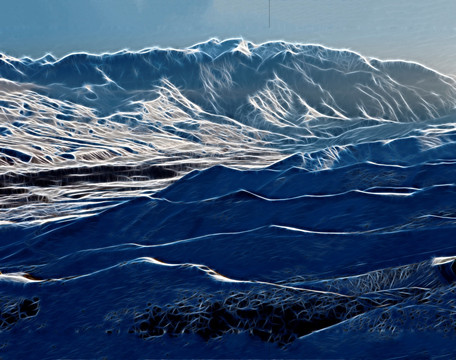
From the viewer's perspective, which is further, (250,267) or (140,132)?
(140,132)

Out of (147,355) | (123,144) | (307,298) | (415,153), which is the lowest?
(147,355)

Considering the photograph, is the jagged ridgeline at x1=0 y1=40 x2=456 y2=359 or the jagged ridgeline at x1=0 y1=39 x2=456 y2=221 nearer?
the jagged ridgeline at x1=0 y1=40 x2=456 y2=359

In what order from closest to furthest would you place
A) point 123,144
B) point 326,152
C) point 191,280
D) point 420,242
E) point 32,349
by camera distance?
1. point 32,349
2. point 191,280
3. point 420,242
4. point 326,152
5. point 123,144

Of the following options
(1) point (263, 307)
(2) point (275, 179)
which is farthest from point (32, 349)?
(2) point (275, 179)

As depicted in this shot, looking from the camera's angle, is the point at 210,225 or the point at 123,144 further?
the point at 123,144

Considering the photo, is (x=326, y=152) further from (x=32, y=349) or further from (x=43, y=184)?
(x=32, y=349)

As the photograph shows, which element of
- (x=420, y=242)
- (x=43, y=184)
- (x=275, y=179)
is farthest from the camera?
(x=43, y=184)

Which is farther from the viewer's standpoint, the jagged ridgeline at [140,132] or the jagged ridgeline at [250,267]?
the jagged ridgeline at [140,132]

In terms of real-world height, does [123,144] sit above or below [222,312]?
above

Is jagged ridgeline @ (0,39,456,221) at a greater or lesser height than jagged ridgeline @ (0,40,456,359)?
greater

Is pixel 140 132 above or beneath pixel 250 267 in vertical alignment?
above

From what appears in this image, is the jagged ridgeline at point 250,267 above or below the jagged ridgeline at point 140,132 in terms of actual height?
below
